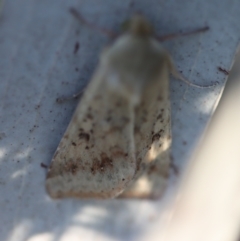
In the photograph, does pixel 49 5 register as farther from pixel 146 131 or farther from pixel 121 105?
pixel 146 131

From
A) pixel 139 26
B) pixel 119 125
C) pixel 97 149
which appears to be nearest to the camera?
pixel 139 26

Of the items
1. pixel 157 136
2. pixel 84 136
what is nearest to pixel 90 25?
pixel 84 136

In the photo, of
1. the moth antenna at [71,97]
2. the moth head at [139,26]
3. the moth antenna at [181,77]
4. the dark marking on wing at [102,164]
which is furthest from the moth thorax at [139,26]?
the dark marking on wing at [102,164]

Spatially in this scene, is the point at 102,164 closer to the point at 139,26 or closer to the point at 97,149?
the point at 97,149

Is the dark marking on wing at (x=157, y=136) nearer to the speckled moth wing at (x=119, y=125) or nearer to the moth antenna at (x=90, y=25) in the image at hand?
the speckled moth wing at (x=119, y=125)

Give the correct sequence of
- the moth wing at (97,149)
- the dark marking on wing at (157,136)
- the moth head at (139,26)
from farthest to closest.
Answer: the dark marking on wing at (157,136), the moth wing at (97,149), the moth head at (139,26)

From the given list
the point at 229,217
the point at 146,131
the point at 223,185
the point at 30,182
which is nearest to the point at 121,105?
the point at 146,131
